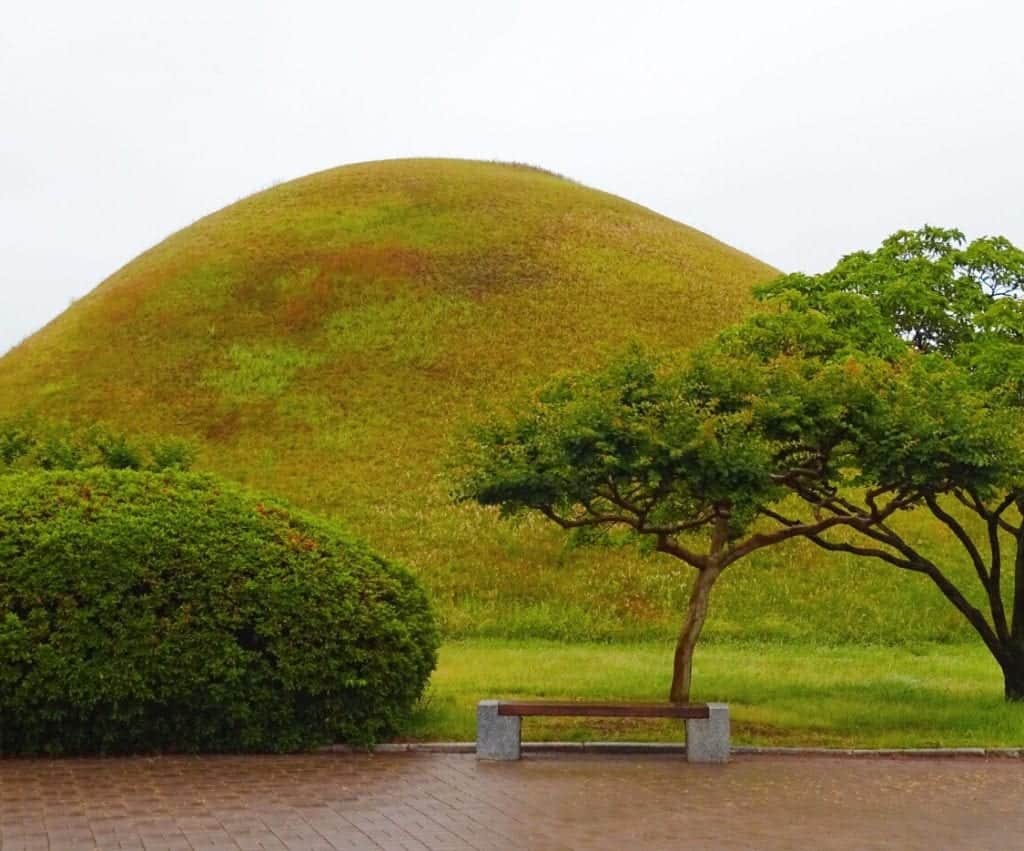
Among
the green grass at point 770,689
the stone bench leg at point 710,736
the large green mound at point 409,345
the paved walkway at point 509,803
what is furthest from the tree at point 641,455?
the large green mound at point 409,345

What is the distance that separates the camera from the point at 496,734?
468 inches

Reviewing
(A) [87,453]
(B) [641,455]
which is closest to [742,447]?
(B) [641,455]

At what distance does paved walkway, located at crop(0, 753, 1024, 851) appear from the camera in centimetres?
834

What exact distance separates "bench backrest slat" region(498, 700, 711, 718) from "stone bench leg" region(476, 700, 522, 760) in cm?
9

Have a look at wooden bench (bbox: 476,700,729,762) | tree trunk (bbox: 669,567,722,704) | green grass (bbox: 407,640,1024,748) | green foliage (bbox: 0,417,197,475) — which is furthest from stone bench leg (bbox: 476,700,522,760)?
green foliage (bbox: 0,417,197,475)

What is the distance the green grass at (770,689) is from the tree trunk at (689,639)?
435 millimetres

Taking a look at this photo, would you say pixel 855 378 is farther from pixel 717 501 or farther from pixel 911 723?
pixel 911 723

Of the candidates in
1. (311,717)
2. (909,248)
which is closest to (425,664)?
(311,717)

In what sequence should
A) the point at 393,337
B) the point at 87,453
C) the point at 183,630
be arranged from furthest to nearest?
the point at 393,337 → the point at 87,453 → the point at 183,630

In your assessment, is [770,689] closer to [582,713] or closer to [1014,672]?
[1014,672]

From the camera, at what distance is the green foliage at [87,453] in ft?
60.8

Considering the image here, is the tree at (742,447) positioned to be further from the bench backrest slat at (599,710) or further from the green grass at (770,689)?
the bench backrest slat at (599,710)

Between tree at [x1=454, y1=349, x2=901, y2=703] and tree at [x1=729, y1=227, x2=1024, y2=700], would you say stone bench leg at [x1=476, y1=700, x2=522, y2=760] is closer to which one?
tree at [x1=454, y1=349, x2=901, y2=703]

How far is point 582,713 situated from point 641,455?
2954 millimetres
